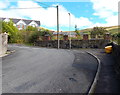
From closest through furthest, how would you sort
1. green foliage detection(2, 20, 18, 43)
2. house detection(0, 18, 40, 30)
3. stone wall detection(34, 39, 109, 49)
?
stone wall detection(34, 39, 109, 49), green foliage detection(2, 20, 18, 43), house detection(0, 18, 40, 30)

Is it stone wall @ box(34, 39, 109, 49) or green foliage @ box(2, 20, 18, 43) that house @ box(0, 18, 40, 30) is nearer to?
green foliage @ box(2, 20, 18, 43)

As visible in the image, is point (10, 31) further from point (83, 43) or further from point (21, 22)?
point (21, 22)

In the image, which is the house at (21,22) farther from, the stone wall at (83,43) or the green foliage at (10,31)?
the stone wall at (83,43)

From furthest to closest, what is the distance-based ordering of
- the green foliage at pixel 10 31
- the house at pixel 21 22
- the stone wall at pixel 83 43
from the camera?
the house at pixel 21 22 → the green foliage at pixel 10 31 → the stone wall at pixel 83 43

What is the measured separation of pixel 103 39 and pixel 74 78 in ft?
55.4

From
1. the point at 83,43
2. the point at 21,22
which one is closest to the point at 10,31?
the point at 83,43

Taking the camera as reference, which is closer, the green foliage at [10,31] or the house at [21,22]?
the green foliage at [10,31]

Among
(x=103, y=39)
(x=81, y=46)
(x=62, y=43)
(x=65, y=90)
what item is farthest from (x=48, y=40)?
(x=65, y=90)

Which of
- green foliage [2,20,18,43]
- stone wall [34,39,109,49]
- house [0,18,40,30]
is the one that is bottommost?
stone wall [34,39,109,49]

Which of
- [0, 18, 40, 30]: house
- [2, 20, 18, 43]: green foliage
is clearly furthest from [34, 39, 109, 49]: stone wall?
[0, 18, 40, 30]: house

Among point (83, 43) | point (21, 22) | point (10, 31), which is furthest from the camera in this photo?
point (21, 22)

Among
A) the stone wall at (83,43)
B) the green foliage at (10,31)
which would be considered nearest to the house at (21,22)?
the green foliage at (10,31)

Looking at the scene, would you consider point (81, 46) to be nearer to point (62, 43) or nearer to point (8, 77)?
point (62, 43)

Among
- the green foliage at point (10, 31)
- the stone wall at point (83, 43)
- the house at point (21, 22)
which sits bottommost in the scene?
the stone wall at point (83, 43)
